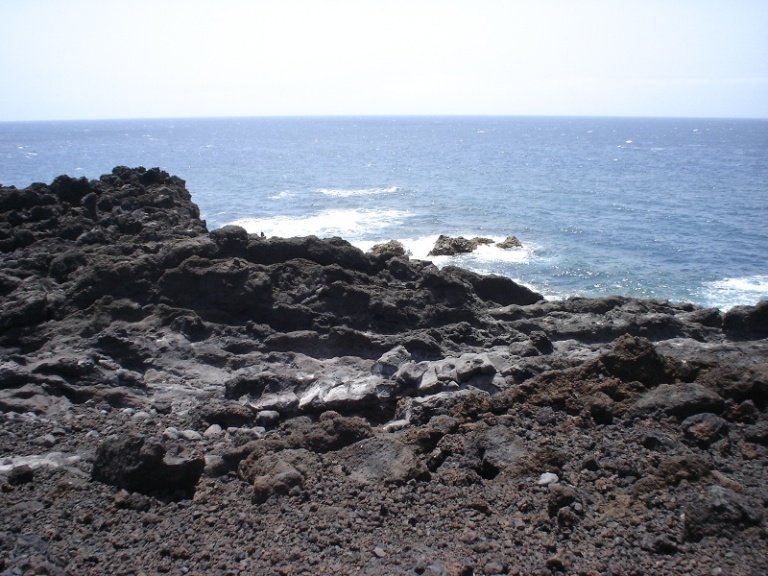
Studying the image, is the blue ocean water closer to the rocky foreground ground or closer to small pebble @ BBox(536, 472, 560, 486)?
the rocky foreground ground

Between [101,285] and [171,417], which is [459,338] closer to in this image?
[171,417]

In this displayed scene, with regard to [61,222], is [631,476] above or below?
below

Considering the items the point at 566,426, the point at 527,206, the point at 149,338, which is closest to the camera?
the point at 566,426

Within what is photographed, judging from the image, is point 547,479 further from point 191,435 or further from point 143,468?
point 191,435

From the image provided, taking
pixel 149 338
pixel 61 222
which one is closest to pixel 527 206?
pixel 61 222

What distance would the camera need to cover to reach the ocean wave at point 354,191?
2333 inches

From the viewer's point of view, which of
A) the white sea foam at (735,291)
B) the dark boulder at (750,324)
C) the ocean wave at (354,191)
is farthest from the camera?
the ocean wave at (354,191)

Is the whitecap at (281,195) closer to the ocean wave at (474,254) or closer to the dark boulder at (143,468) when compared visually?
the ocean wave at (474,254)

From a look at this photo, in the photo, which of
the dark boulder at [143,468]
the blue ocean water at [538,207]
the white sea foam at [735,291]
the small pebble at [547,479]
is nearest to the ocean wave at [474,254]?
the blue ocean water at [538,207]

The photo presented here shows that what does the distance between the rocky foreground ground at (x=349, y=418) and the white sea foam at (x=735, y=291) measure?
1280cm

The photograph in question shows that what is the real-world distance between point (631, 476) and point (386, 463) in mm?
3374

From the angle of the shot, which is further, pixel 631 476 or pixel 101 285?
pixel 101 285

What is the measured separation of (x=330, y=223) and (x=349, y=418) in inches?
1300

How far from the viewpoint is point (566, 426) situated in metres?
10.8
